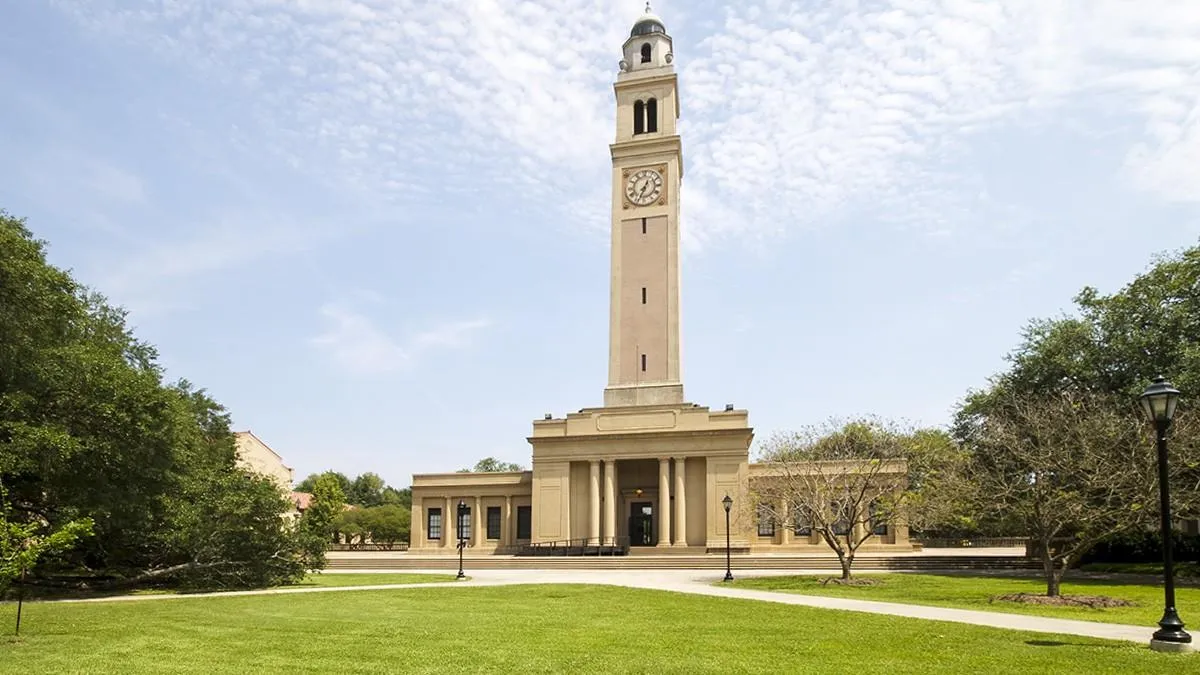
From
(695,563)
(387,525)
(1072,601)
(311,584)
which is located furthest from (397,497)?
(1072,601)

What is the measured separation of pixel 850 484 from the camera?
1335 inches

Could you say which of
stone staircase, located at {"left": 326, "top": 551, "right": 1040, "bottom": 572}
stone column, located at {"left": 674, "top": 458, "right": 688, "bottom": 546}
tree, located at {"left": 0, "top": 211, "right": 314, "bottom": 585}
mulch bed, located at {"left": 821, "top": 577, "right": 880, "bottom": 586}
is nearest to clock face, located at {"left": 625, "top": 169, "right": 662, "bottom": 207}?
stone column, located at {"left": 674, "top": 458, "right": 688, "bottom": 546}

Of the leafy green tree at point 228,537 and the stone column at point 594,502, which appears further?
the stone column at point 594,502

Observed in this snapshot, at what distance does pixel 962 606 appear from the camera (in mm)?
21391

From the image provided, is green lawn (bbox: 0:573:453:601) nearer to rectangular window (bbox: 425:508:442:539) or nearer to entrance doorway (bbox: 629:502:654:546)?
entrance doorway (bbox: 629:502:654:546)

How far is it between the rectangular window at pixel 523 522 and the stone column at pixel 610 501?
23.4ft

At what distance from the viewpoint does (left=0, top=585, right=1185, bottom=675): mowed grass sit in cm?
1198

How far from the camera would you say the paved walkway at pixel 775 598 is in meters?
16.5

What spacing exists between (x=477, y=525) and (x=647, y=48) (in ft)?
107

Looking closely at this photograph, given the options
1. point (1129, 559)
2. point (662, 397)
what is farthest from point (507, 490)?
point (1129, 559)

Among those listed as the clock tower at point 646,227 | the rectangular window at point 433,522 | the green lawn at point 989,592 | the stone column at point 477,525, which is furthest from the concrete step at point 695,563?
the clock tower at point 646,227

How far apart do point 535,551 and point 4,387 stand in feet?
99.5

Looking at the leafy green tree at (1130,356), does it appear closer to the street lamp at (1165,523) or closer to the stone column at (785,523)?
the stone column at (785,523)

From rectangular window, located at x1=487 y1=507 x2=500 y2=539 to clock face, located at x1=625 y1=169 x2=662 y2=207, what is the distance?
2143 centimetres
